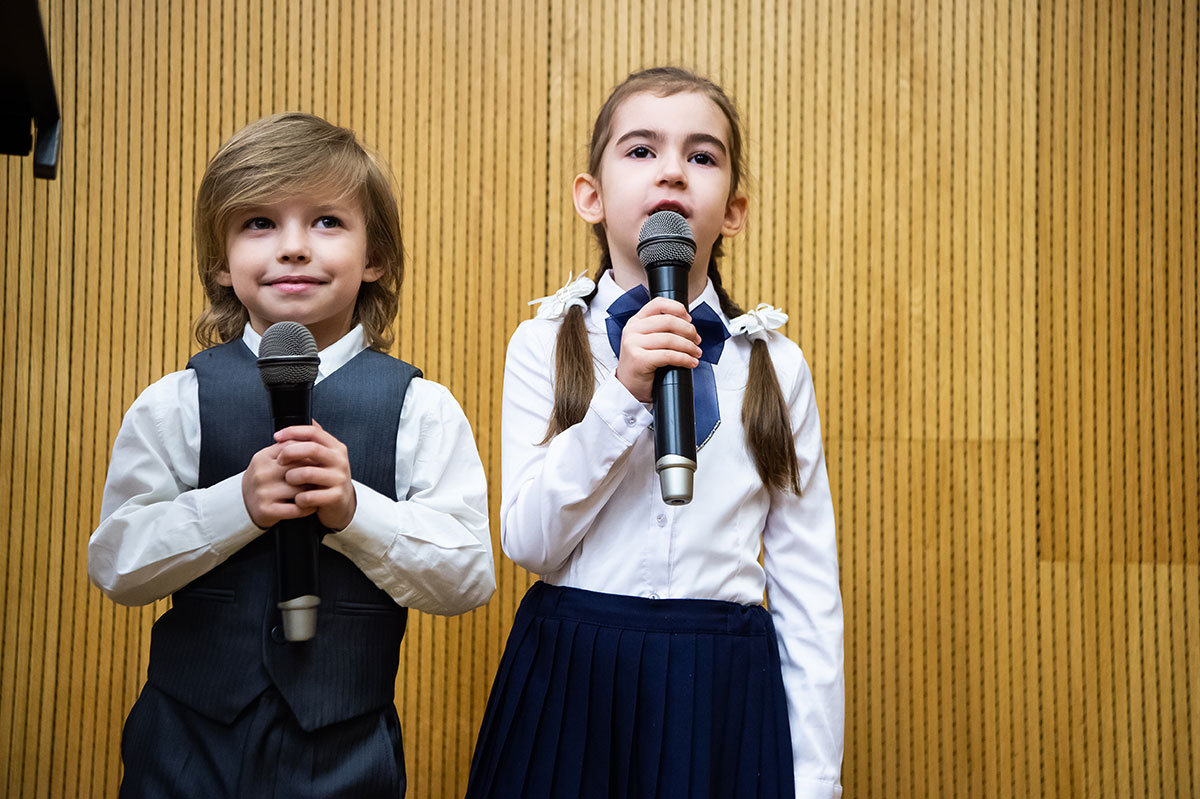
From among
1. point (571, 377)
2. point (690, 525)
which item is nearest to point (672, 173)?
point (571, 377)

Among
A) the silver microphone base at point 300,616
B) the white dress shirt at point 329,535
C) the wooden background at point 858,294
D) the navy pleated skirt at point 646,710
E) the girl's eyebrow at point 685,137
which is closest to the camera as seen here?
the silver microphone base at point 300,616

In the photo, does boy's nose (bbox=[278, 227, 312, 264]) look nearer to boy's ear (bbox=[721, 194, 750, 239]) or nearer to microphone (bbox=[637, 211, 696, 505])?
microphone (bbox=[637, 211, 696, 505])

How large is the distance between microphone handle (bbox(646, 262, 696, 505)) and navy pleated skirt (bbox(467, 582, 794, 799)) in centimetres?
23

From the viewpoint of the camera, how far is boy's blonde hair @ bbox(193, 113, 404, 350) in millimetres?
1107

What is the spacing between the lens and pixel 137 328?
202cm

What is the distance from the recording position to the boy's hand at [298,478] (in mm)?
936

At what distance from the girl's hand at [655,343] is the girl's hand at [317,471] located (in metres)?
0.29

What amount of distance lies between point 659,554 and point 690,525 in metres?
0.05

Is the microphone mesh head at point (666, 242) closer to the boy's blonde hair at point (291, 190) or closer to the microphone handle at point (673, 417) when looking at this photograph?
the microphone handle at point (673, 417)

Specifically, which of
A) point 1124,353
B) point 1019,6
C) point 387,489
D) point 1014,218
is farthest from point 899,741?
point 1019,6

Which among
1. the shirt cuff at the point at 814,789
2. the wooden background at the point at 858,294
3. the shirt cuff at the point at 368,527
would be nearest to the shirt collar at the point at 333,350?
the shirt cuff at the point at 368,527

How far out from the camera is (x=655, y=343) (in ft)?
3.31

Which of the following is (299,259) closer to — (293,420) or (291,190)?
(291,190)

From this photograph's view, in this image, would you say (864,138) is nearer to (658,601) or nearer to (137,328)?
(658,601)
